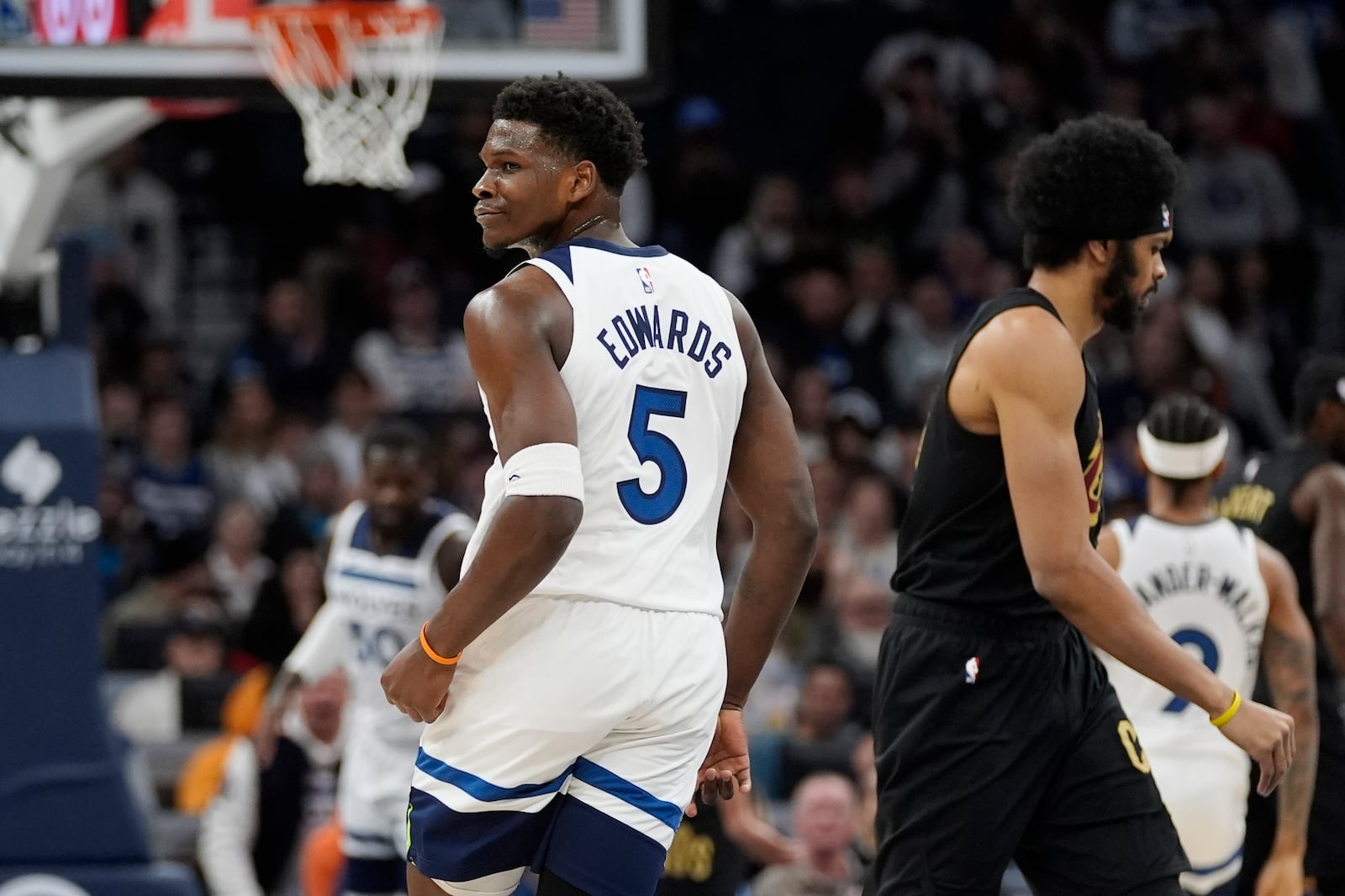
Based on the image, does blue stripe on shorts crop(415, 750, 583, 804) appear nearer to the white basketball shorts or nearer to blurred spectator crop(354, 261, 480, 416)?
the white basketball shorts

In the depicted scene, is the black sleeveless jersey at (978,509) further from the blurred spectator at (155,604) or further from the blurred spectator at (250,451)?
the blurred spectator at (250,451)

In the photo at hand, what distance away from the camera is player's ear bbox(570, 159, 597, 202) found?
3.80 metres

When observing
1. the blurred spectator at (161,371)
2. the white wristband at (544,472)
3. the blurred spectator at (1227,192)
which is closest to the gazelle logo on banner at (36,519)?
the white wristband at (544,472)

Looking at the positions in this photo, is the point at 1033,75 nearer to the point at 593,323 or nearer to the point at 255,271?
the point at 255,271

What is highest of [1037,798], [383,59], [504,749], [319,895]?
[383,59]

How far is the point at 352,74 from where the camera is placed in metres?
6.02

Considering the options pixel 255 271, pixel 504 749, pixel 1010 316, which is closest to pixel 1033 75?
pixel 255 271

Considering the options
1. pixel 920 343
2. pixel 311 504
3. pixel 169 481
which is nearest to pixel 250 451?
pixel 169 481

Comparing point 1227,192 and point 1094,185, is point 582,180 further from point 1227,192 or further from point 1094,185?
point 1227,192

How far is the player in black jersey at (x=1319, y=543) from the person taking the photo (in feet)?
20.0

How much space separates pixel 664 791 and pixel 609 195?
117 centimetres

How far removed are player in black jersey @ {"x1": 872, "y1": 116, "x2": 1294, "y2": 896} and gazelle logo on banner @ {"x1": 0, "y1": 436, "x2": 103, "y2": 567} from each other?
310 centimetres

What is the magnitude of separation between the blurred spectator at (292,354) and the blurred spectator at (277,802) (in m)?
3.89

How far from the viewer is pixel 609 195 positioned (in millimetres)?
3881
